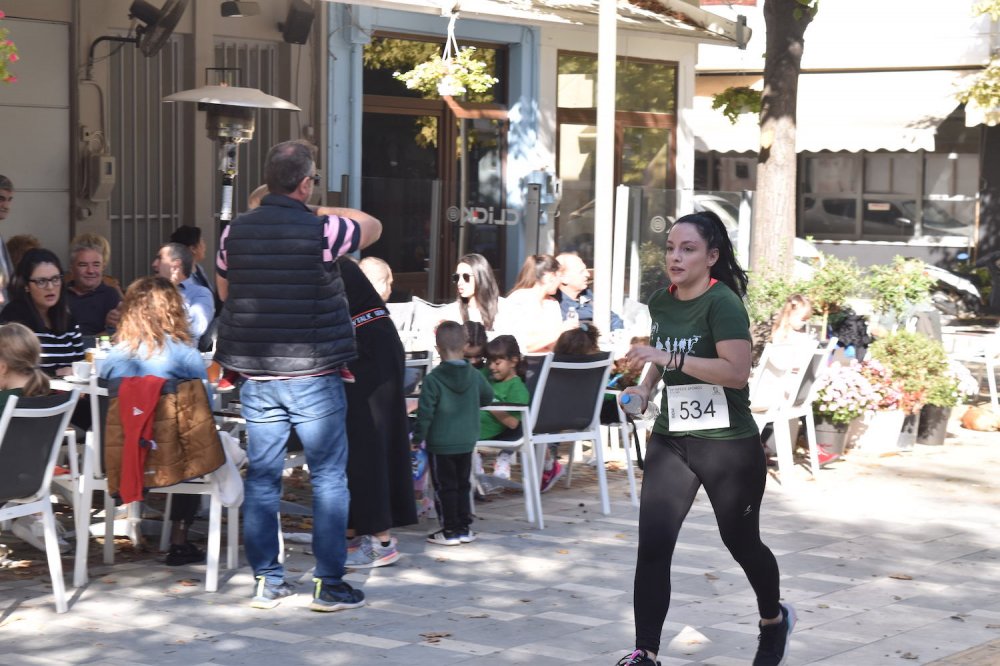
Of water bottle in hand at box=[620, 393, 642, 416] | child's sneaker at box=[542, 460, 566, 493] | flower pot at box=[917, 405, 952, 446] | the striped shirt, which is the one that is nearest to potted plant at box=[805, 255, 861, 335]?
flower pot at box=[917, 405, 952, 446]

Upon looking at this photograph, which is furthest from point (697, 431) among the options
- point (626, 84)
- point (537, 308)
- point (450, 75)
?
point (626, 84)

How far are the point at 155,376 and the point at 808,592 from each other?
3.06 m

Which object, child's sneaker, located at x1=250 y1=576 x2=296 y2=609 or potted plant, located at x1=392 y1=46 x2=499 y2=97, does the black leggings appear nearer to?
child's sneaker, located at x1=250 y1=576 x2=296 y2=609

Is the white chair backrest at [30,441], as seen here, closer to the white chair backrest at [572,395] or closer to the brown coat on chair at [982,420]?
the white chair backrest at [572,395]

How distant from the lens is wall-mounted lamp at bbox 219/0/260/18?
13.0 meters

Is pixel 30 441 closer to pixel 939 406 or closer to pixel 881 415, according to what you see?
pixel 881 415

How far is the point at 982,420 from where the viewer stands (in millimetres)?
12141

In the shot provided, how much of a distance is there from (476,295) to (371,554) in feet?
9.56

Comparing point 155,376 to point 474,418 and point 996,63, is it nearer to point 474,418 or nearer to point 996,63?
point 474,418

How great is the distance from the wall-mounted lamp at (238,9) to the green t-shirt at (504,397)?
5.95 meters

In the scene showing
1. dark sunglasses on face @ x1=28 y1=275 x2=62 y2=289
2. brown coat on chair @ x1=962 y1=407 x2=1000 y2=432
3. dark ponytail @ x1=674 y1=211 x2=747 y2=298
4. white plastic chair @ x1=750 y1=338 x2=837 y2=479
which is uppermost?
dark ponytail @ x1=674 y1=211 x2=747 y2=298

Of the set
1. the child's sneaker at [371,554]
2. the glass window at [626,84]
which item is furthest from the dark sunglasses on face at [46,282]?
the glass window at [626,84]

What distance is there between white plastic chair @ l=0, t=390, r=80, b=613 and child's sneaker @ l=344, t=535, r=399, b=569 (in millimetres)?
1396

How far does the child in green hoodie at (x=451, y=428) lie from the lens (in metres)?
7.61
